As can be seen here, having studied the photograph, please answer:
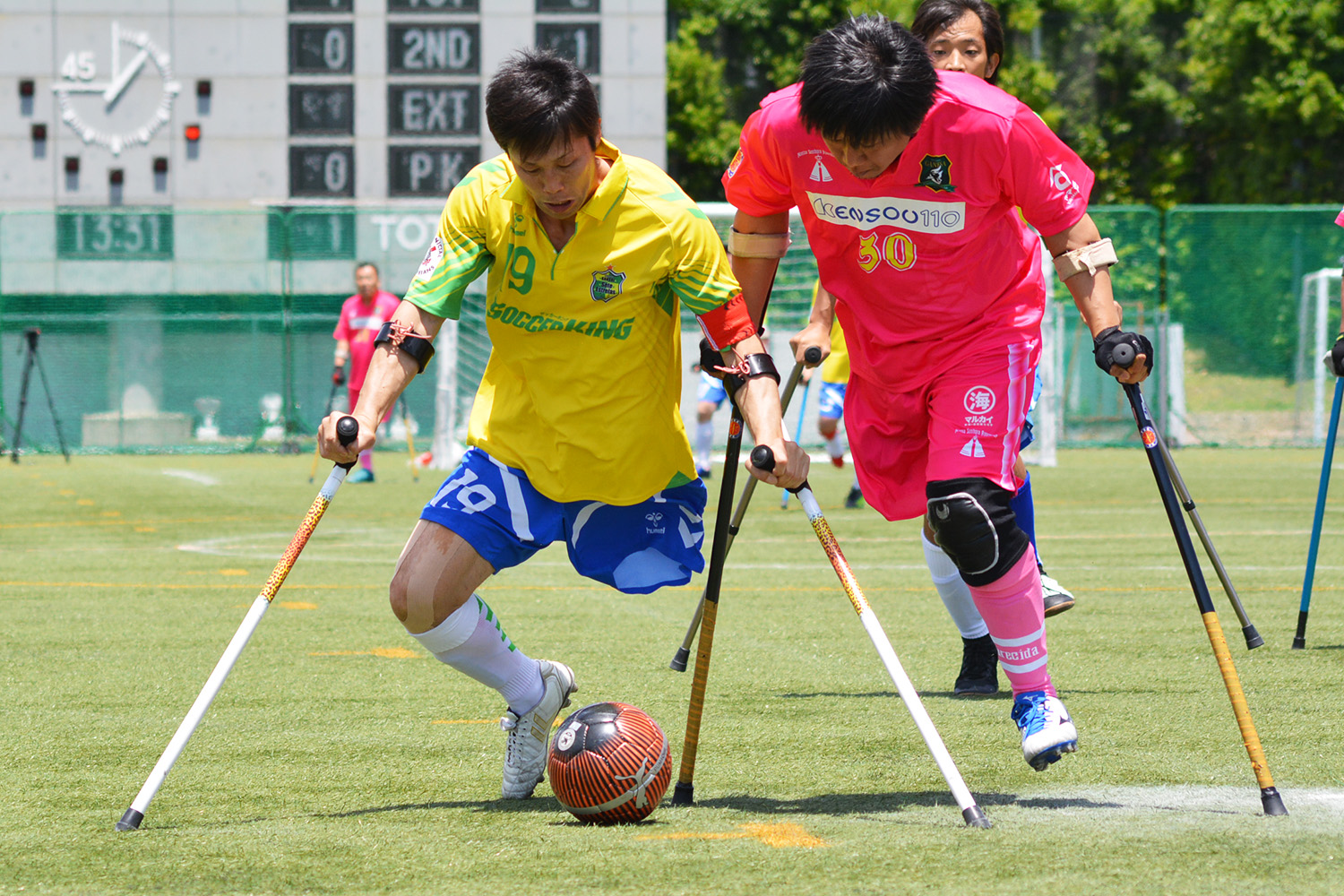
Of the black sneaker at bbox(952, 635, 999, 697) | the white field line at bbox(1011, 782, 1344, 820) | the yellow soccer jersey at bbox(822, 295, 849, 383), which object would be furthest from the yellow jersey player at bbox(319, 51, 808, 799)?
the yellow soccer jersey at bbox(822, 295, 849, 383)

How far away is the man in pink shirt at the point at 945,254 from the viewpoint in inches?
146

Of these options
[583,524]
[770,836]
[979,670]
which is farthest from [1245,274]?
[770,836]

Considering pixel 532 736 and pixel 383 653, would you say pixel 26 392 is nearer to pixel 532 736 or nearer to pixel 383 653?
pixel 383 653

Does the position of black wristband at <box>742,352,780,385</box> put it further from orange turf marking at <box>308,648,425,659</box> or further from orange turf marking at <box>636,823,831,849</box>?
orange turf marking at <box>308,648,425,659</box>

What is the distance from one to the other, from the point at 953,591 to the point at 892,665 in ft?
5.80

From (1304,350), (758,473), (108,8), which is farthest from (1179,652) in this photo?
(108,8)

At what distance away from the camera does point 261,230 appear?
22938 mm

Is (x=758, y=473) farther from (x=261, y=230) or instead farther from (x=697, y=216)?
(x=261, y=230)

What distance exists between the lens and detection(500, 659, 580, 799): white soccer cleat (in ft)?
13.3

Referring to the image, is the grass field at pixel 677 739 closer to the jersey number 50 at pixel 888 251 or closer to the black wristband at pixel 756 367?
the black wristband at pixel 756 367

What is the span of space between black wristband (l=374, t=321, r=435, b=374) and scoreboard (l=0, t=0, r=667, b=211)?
17891 mm

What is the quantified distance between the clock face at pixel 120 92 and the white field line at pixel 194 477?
268 inches

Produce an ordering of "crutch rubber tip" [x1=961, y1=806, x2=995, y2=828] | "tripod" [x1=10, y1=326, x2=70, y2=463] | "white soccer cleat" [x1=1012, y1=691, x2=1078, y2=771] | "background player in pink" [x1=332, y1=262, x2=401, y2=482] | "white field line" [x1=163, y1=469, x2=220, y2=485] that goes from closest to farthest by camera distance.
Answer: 1. "crutch rubber tip" [x1=961, y1=806, x2=995, y2=828]
2. "white soccer cleat" [x1=1012, y1=691, x2=1078, y2=771]
3. "background player in pink" [x1=332, y1=262, x2=401, y2=482]
4. "white field line" [x1=163, y1=469, x2=220, y2=485]
5. "tripod" [x1=10, y1=326, x2=70, y2=463]

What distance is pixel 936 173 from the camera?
154 inches
